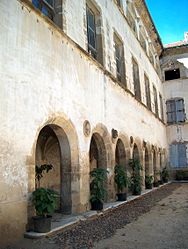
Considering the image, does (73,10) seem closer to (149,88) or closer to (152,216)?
(152,216)

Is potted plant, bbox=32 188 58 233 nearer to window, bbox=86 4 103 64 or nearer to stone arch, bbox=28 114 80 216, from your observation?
stone arch, bbox=28 114 80 216

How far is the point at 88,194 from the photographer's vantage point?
7.04 metres

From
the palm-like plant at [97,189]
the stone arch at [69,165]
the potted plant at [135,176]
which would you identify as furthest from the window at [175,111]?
the stone arch at [69,165]

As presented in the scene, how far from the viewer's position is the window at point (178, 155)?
20078 mm

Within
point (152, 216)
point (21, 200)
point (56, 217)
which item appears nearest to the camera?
point (21, 200)

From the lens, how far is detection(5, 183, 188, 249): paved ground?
172 inches

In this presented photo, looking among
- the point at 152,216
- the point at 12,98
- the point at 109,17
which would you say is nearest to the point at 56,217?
the point at 152,216

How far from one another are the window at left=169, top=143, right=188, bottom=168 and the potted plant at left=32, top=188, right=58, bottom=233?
1700cm

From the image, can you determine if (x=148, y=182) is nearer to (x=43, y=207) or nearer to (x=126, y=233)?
(x=126, y=233)

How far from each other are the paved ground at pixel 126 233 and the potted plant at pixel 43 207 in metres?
0.24

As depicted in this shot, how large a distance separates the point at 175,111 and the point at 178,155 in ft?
11.4

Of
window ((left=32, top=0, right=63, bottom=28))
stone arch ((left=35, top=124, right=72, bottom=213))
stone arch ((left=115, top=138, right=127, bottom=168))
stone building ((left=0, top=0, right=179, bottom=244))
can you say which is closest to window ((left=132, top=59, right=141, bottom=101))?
stone building ((left=0, top=0, right=179, bottom=244))

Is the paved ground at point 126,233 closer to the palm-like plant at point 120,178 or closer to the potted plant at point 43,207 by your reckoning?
the potted plant at point 43,207

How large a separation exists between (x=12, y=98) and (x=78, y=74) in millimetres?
2877
